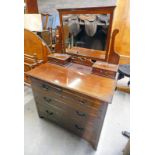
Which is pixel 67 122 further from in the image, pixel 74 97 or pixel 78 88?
pixel 78 88

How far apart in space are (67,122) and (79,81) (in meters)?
0.61

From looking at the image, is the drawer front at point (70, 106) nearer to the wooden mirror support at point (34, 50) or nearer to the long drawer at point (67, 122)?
the long drawer at point (67, 122)

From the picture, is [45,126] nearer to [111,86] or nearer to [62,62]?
[62,62]

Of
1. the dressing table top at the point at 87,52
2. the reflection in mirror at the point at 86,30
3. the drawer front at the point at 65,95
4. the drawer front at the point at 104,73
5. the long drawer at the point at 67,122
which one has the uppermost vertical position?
the reflection in mirror at the point at 86,30

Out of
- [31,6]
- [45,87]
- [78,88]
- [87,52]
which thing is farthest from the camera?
[31,6]

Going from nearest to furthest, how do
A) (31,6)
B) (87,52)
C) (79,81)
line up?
(79,81) < (87,52) < (31,6)

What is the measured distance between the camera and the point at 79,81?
1.22 metres

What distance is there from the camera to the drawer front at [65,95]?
110cm

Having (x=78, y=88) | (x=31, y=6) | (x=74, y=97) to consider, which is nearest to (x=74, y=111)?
(x=74, y=97)

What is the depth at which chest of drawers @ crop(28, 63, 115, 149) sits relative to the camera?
3.59ft

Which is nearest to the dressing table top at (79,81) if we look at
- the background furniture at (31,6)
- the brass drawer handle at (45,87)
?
the brass drawer handle at (45,87)

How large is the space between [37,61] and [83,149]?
150 cm
